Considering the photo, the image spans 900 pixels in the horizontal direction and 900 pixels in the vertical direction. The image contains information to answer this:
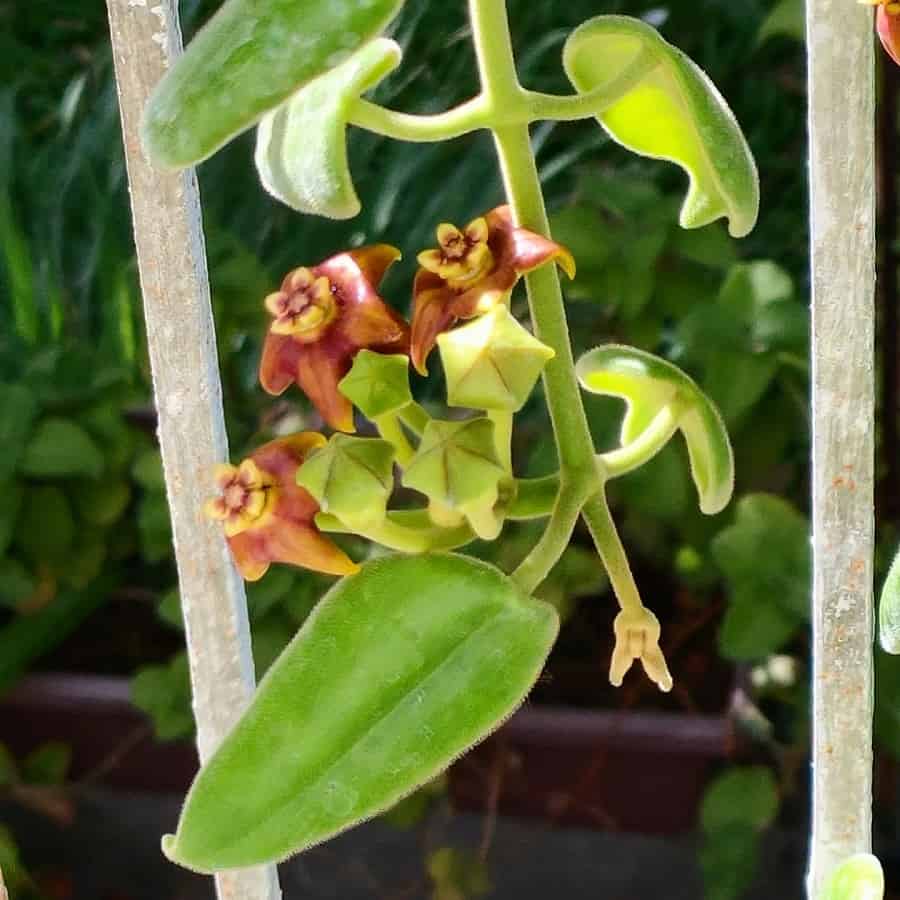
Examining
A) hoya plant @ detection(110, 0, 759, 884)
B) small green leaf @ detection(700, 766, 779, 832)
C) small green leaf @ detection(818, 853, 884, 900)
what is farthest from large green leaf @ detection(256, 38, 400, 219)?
small green leaf @ detection(700, 766, 779, 832)

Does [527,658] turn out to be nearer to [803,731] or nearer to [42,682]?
[803,731]

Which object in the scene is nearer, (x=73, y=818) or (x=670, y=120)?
(x=670, y=120)

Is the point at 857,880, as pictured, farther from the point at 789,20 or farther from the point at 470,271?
the point at 789,20

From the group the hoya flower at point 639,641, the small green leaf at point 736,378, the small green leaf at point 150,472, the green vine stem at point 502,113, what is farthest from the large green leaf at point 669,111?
the small green leaf at point 150,472

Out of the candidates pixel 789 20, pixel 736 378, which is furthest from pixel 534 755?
pixel 789 20

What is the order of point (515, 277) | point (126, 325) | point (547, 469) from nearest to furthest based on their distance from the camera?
point (515, 277)
point (547, 469)
point (126, 325)

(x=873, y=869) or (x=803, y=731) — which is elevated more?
(x=873, y=869)

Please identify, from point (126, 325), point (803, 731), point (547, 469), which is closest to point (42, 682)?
point (126, 325)
